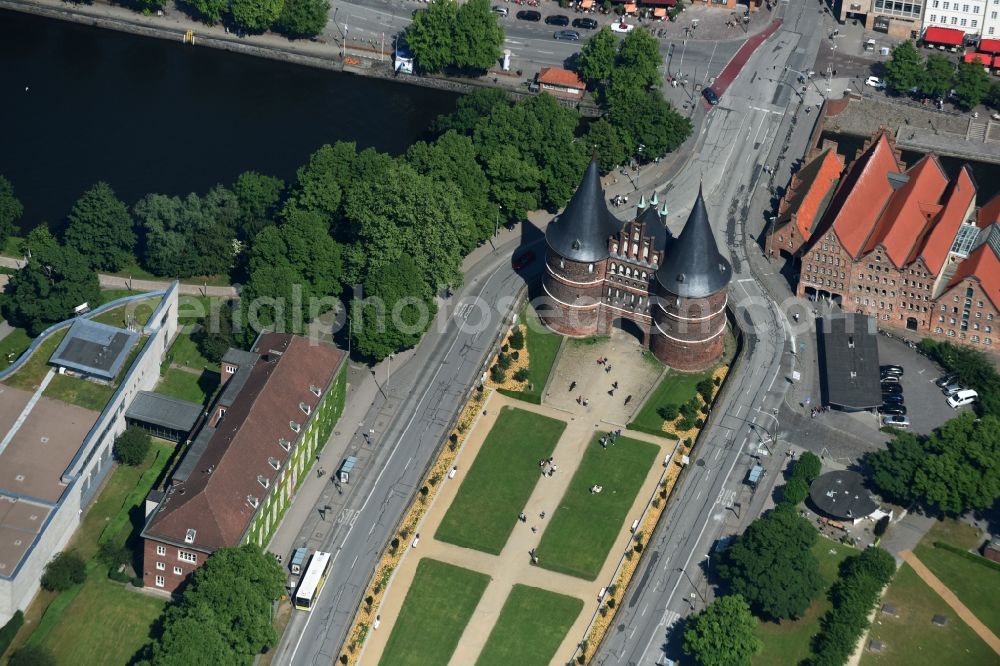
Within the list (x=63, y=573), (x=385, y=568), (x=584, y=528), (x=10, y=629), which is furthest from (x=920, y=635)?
(x=10, y=629)

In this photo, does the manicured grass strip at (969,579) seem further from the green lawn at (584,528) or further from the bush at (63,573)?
the bush at (63,573)

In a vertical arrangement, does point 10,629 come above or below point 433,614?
below

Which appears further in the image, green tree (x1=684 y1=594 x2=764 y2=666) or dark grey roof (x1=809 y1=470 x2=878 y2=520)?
dark grey roof (x1=809 y1=470 x2=878 y2=520)

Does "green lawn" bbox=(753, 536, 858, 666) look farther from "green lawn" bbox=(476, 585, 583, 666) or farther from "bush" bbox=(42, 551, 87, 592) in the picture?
"bush" bbox=(42, 551, 87, 592)

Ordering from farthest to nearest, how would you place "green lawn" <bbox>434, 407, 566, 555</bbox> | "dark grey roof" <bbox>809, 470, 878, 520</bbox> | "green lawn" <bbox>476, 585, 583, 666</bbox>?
"dark grey roof" <bbox>809, 470, 878, 520</bbox>, "green lawn" <bbox>434, 407, 566, 555</bbox>, "green lawn" <bbox>476, 585, 583, 666</bbox>

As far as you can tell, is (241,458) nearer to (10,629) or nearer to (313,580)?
(313,580)

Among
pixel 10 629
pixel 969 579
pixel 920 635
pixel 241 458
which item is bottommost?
pixel 10 629

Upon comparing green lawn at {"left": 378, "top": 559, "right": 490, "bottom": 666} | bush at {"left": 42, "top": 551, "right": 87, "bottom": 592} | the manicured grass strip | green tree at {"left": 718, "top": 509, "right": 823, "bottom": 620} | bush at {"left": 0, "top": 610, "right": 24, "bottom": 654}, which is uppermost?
green tree at {"left": 718, "top": 509, "right": 823, "bottom": 620}

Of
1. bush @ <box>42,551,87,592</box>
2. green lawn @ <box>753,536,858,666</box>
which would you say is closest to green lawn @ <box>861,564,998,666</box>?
green lawn @ <box>753,536,858,666</box>
